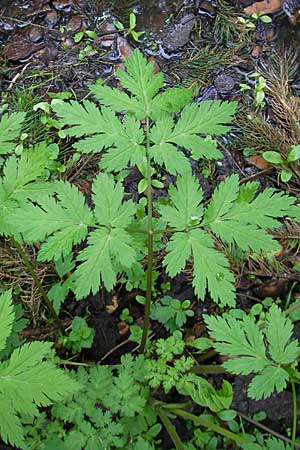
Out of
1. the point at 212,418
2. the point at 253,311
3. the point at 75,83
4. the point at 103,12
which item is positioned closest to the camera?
the point at 212,418

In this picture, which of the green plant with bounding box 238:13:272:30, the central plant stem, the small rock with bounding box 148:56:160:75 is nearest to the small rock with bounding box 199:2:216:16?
the green plant with bounding box 238:13:272:30

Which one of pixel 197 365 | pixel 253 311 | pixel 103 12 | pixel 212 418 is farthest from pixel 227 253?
pixel 103 12

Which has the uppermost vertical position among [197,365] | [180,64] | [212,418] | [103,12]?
[103,12]

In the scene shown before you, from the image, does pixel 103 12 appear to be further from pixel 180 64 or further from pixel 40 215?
pixel 40 215

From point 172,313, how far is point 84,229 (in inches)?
38.4

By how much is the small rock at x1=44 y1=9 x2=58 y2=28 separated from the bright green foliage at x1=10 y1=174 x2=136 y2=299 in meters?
2.14

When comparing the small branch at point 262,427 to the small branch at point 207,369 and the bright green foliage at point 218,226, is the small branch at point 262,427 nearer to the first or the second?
A: the small branch at point 207,369

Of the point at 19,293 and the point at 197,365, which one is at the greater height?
the point at 19,293

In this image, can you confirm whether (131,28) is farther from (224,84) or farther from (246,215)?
(246,215)

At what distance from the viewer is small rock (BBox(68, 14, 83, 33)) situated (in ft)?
11.9

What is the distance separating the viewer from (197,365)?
2533 millimetres

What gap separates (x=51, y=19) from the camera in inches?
144

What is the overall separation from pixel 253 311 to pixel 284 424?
59 centimetres

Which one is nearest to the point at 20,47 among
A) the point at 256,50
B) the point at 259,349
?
the point at 256,50
